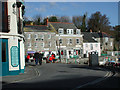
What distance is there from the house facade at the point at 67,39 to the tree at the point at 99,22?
2061 centimetres

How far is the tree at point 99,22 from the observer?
85750mm

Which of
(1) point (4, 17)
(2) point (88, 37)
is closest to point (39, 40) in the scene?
(2) point (88, 37)

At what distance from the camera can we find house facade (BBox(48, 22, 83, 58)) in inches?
2547

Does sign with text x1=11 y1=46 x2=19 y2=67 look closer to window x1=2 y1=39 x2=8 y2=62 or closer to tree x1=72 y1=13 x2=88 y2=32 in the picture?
window x1=2 y1=39 x2=8 y2=62

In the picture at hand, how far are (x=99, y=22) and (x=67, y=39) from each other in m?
24.5

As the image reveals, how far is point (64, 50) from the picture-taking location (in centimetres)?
6519

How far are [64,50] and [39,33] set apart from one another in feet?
28.5

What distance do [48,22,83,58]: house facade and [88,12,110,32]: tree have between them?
20.6 metres

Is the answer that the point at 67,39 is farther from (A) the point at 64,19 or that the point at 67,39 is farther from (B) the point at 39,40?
(A) the point at 64,19

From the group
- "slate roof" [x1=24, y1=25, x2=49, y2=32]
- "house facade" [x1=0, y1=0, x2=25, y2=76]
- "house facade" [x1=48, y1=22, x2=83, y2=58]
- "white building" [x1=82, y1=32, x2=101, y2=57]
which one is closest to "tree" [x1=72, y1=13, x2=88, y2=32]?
"white building" [x1=82, y1=32, x2=101, y2=57]

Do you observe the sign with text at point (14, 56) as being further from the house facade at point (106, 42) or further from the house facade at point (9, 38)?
the house facade at point (106, 42)

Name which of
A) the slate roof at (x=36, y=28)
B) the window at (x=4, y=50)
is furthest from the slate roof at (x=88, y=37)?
the window at (x=4, y=50)

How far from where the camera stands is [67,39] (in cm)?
6562

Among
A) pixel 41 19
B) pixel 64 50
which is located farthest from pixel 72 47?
pixel 41 19
